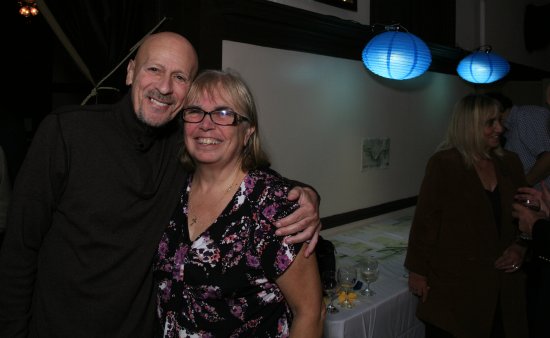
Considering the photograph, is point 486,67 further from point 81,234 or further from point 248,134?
point 81,234

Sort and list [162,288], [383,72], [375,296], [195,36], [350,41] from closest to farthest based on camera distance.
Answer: [162,288] < [375,296] < [195,36] < [383,72] < [350,41]

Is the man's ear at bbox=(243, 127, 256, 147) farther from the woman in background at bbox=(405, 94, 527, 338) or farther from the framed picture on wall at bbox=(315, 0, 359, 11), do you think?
the framed picture on wall at bbox=(315, 0, 359, 11)

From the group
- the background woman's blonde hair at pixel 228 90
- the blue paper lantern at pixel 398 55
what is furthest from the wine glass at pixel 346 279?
the blue paper lantern at pixel 398 55

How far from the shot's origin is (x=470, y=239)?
7.55 feet

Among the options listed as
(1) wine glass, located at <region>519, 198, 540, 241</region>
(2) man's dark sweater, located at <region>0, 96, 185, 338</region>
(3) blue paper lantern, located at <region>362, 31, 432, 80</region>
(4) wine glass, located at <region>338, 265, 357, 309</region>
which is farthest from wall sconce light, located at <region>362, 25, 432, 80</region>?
(2) man's dark sweater, located at <region>0, 96, 185, 338</region>

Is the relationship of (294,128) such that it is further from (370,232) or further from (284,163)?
(370,232)

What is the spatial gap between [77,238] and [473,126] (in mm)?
2172

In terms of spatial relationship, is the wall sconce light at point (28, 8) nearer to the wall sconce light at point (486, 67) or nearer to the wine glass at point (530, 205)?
the wine glass at point (530, 205)

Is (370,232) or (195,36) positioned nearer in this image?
(195,36)

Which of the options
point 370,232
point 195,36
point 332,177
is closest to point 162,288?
point 195,36

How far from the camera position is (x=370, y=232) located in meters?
4.23

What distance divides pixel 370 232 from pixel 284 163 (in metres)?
1.32

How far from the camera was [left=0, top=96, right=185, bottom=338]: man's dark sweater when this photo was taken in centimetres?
143

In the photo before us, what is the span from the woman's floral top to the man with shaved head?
4.9 inches
